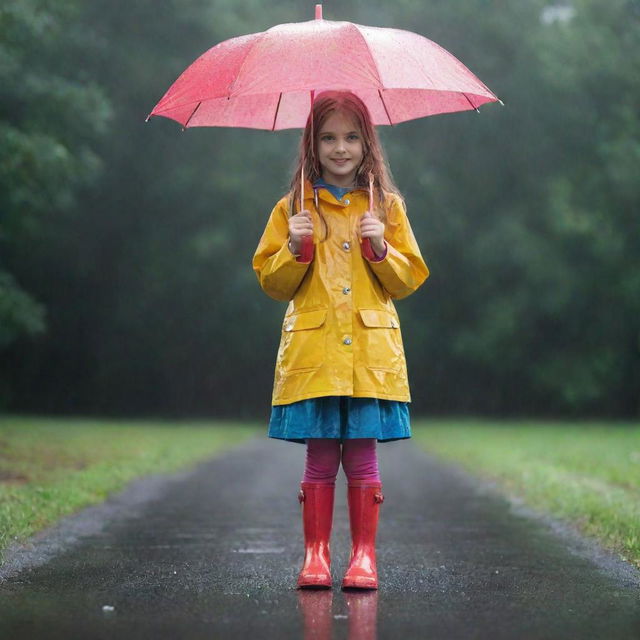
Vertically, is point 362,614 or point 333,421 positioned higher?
point 333,421

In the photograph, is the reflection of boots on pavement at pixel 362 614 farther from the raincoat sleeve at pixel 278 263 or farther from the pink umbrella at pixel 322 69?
the pink umbrella at pixel 322 69

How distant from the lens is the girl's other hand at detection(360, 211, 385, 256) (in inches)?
169

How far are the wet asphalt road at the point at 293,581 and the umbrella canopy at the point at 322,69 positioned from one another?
1924mm

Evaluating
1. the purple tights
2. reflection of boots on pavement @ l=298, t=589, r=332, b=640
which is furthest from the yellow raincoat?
reflection of boots on pavement @ l=298, t=589, r=332, b=640

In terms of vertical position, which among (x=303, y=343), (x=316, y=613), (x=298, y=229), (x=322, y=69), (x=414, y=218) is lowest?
(x=316, y=613)

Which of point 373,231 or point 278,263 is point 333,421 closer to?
point 278,263

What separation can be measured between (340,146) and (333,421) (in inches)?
43.7

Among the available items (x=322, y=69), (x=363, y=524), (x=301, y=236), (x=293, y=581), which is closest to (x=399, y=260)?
(x=301, y=236)

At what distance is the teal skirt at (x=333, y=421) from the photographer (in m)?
4.30

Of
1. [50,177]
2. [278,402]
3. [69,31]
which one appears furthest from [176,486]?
[69,31]

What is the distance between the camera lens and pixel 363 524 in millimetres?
4387

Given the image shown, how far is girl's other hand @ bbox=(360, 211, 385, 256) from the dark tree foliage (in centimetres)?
1634

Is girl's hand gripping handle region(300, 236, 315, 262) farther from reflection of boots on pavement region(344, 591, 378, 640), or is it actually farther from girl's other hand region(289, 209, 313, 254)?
reflection of boots on pavement region(344, 591, 378, 640)

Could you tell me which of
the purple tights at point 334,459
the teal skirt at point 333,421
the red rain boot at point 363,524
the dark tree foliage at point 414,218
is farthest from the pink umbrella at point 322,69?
the dark tree foliage at point 414,218
